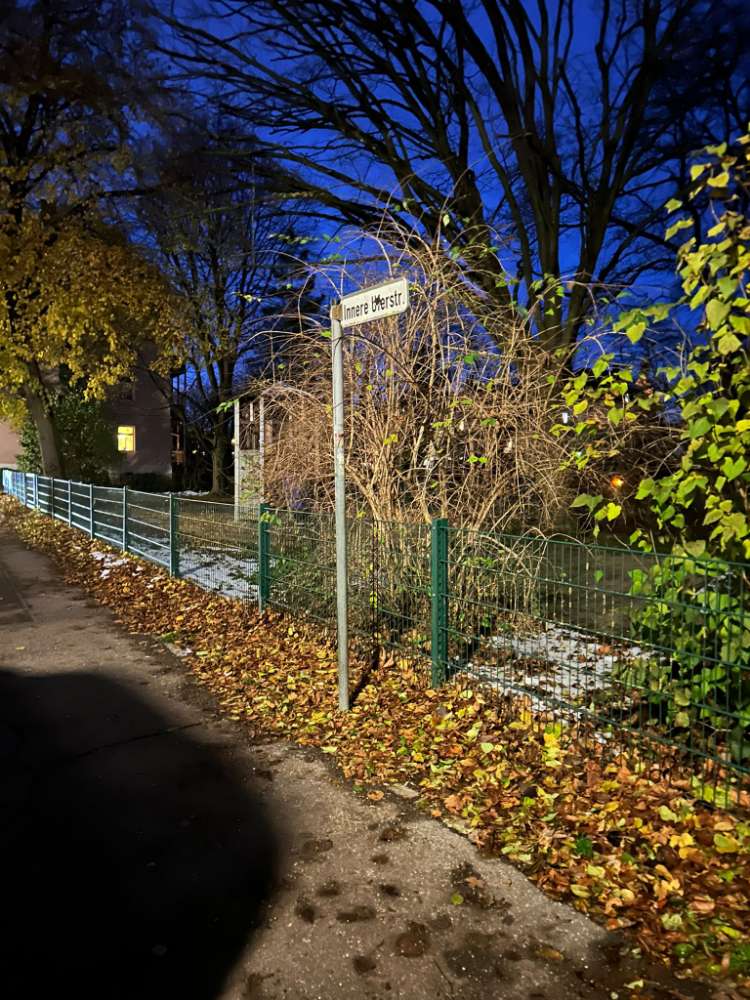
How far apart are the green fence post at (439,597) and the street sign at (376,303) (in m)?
1.54

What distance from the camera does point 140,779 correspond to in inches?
163

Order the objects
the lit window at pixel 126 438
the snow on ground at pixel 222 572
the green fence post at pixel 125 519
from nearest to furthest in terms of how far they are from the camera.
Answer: the snow on ground at pixel 222 572
the green fence post at pixel 125 519
the lit window at pixel 126 438

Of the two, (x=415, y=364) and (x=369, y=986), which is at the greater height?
(x=415, y=364)

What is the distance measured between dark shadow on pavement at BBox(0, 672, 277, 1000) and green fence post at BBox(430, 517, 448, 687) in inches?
65.7

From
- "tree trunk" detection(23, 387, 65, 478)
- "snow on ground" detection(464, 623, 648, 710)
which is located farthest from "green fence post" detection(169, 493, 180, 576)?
"tree trunk" detection(23, 387, 65, 478)

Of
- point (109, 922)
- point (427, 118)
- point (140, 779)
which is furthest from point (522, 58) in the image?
point (109, 922)

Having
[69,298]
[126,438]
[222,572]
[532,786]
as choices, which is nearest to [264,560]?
[222,572]

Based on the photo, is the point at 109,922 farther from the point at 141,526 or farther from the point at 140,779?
the point at 141,526

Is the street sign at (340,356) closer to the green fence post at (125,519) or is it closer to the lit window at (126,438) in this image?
the green fence post at (125,519)

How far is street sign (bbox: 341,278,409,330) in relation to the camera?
13.8ft

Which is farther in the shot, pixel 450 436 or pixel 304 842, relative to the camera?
pixel 450 436

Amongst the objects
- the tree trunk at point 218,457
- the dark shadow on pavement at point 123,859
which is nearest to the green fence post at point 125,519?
the dark shadow on pavement at point 123,859

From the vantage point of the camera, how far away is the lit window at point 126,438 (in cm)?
3628

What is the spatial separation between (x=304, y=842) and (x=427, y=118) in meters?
13.4
